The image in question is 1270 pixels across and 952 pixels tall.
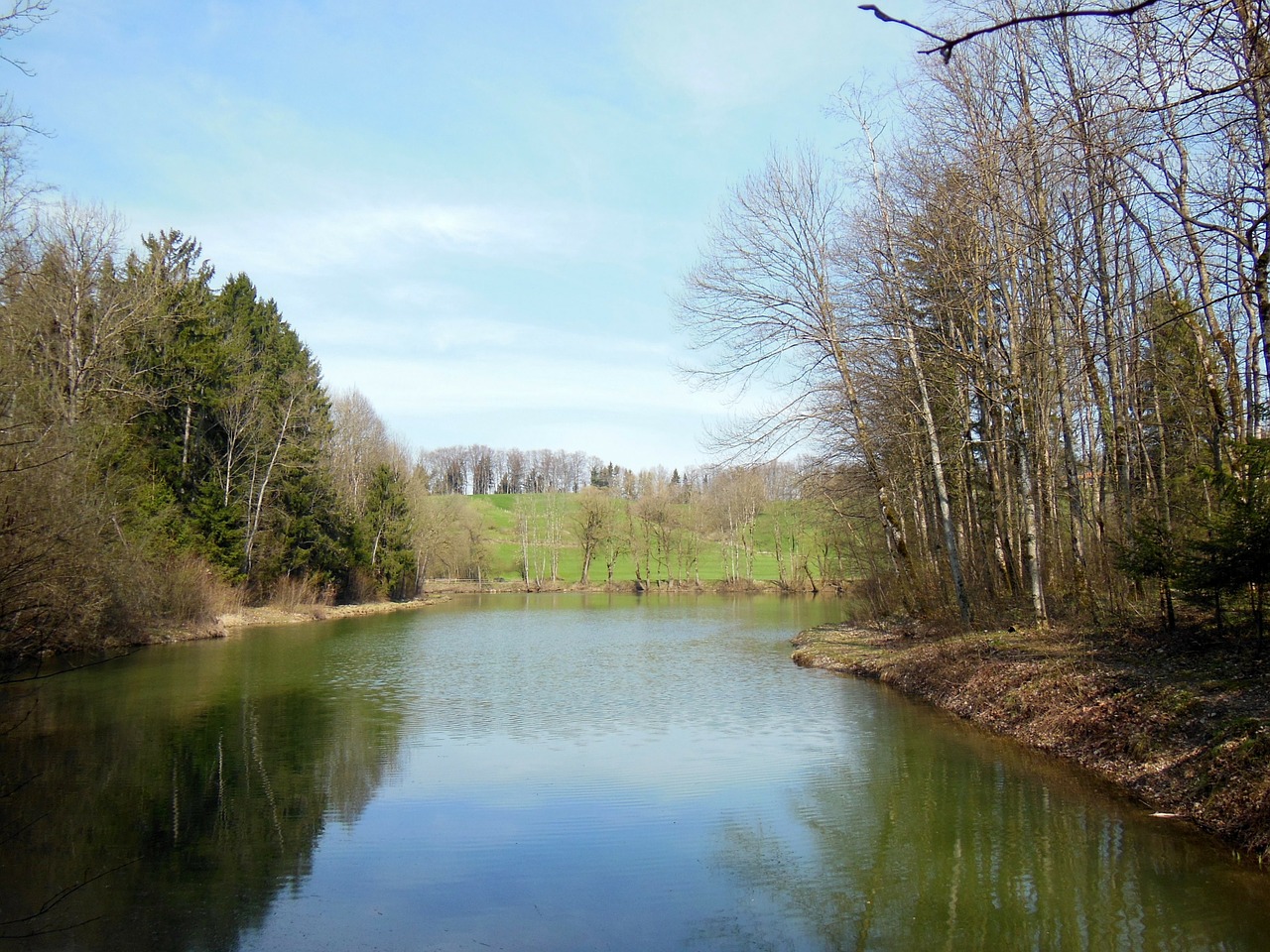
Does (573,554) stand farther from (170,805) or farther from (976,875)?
(976,875)

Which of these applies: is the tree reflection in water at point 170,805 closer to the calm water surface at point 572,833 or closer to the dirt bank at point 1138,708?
the calm water surface at point 572,833

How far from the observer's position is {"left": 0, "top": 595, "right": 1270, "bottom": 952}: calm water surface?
5.84m

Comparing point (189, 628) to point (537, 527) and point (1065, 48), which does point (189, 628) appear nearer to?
point (1065, 48)

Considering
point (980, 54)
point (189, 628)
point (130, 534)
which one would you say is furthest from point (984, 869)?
point (189, 628)

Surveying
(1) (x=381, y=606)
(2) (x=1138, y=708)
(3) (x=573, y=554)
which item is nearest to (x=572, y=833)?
(2) (x=1138, y=708)

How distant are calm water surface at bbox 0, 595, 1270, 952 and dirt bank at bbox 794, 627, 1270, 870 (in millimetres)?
428

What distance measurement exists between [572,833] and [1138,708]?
20.0 feet

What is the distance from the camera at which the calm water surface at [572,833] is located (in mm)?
5836

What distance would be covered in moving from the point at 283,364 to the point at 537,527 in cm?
4052

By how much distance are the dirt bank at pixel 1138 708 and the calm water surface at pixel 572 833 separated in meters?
0.43

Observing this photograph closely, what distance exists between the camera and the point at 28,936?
5680 millimetres

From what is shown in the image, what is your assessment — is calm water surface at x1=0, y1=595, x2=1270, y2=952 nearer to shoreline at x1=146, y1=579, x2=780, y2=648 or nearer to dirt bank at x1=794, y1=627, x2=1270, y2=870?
dirt bank at x1=794, y1=627, x2=1270, y2=870

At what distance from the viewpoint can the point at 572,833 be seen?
807 centimetres

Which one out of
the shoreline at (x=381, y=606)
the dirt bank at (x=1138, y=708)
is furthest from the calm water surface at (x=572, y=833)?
the shoreline at (x=381, y=606)
